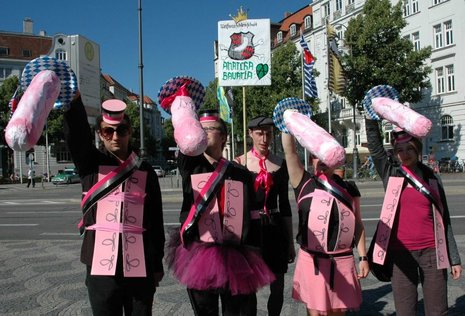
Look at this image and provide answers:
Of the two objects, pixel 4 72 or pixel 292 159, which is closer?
pixel 292 159

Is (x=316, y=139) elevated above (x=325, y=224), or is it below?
above

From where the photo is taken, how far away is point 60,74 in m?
2.73

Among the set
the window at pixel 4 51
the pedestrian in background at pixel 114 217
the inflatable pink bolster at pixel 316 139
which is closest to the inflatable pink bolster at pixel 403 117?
the inflatable pink bolster at pixel 316 139

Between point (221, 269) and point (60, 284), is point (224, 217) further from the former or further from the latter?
point (60, 284)

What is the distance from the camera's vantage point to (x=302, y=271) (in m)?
3.47

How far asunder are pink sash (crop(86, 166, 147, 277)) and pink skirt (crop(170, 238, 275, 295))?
0.29m

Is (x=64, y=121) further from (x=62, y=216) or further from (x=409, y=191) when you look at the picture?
(x=62, y=216)

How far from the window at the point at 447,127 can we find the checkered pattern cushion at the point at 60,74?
38.3m

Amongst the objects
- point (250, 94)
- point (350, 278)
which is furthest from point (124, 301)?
point (250, 94)

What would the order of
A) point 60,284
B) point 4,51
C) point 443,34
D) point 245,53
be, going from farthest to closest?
point 4,51 < point 443,34 < point 245,53 < point 60,284

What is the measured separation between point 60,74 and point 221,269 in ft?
4.90

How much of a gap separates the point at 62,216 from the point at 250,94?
3133 centimetres

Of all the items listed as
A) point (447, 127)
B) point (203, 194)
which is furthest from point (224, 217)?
point (447, 127)


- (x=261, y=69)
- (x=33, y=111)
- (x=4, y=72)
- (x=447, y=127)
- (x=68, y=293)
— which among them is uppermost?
(x=4, y=72)
